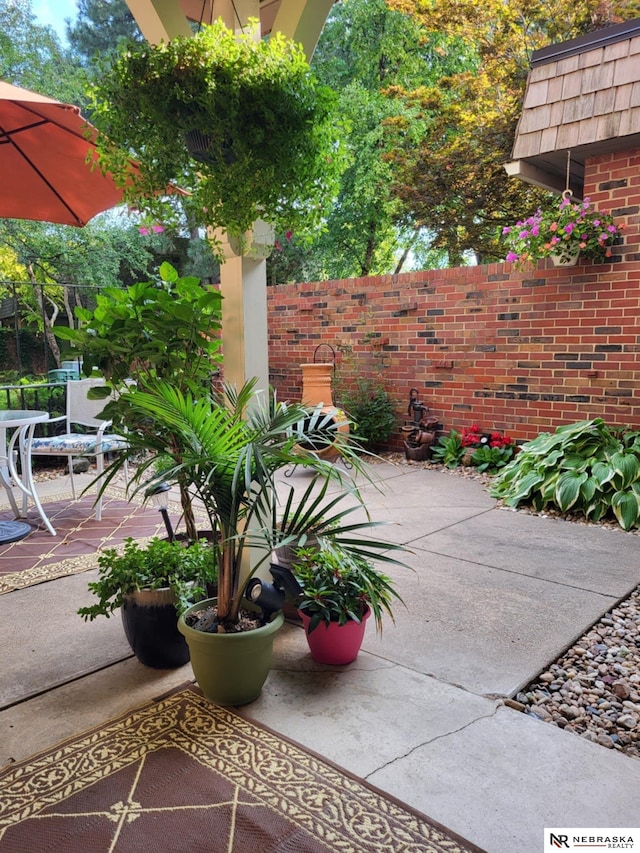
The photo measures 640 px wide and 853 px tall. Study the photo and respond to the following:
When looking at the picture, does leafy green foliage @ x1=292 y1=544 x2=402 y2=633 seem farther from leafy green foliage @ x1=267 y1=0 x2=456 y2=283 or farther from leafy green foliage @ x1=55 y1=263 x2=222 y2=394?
leafy green foliage @ x1=267 y1=0 x2=456 y2=283

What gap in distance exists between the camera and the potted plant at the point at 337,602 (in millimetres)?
1946

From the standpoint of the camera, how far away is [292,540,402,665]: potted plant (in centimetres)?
195

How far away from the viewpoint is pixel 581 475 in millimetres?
3797

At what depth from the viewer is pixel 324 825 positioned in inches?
53.1

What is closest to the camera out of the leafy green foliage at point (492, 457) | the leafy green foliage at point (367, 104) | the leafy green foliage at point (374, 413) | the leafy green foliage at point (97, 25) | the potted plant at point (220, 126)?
the potted plant at point (220, 126)

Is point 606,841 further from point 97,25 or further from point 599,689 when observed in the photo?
point 97,25

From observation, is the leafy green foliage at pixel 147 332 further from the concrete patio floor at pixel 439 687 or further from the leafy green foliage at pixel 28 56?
the leafy green foliage at pixel 28 56

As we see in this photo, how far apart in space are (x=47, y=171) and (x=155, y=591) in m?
2.27

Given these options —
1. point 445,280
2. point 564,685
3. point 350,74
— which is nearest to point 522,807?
point 564,685

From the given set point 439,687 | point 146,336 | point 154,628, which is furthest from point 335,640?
point 146,336

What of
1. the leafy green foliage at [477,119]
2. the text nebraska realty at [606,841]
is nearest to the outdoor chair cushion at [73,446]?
the text nebraska realty at [606,841]

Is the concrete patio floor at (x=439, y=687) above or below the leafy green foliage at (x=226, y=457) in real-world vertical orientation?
below

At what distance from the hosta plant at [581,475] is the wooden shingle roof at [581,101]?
1.93 meters

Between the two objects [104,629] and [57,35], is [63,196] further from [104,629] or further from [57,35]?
[57,35]
